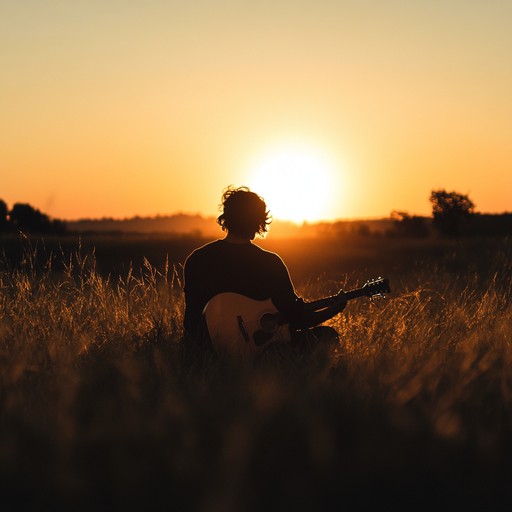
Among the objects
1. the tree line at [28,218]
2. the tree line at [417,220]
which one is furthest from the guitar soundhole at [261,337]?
the tree line at [28,218]

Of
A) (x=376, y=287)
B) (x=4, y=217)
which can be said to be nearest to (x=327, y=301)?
(x=376, y=287)

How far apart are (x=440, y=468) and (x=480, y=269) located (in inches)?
530

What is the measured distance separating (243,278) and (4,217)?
4060 centimetres

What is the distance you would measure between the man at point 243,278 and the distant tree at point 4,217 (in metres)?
36.7

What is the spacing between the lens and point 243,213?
228 inches

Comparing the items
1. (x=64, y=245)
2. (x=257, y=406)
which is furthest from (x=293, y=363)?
(x=64, y=245)

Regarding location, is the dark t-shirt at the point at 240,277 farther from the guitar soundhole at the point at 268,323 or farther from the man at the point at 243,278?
the guitar soundhole at the point at 268,323

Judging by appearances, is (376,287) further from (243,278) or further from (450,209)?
(450,209)

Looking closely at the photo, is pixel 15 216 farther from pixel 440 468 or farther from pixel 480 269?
pixel 440 468

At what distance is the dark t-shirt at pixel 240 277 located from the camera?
573cm

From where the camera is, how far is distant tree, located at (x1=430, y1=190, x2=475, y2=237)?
1640 inches

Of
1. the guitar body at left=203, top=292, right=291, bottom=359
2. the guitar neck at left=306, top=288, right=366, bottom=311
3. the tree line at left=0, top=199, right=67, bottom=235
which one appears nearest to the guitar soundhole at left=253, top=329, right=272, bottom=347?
the guitar body at left=203, top=292, right=291, bottom=359

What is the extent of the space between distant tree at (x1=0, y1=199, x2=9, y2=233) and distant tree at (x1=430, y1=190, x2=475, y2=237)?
24267 millimetres

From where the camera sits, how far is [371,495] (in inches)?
137
